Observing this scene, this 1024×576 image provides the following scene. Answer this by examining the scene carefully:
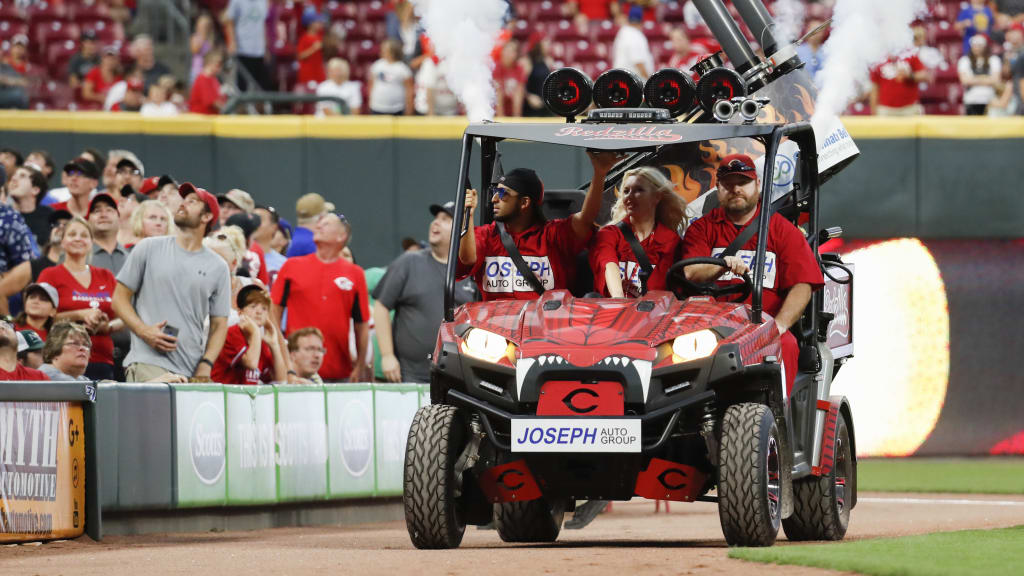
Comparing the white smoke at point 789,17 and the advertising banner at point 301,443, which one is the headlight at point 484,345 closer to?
the advertising banner at point 301,443

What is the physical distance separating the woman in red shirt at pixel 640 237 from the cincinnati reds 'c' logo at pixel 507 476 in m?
1.16

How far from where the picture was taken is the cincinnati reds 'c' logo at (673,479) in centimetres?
916

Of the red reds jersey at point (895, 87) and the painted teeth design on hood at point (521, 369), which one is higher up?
the red reds jersey at point (895, 87)

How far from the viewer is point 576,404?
8.91m

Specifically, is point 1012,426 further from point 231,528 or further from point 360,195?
point 231,528

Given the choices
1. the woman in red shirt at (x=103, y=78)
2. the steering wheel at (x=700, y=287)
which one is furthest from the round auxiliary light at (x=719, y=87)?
the woman in red shirt at (x=103, y=78)

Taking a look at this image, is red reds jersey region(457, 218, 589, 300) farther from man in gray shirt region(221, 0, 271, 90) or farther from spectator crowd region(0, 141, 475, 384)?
man in gray shirt region(221, 0, 271, 90)

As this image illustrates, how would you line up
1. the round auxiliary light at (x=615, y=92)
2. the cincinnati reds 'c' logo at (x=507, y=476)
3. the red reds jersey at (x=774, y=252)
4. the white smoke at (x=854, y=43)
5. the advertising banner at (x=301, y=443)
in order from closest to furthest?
the cincinnati reds 'c' logo at (x=507, y=476), the red reds jersey at (x=774, y=252), the round auxiliary light at (x=615, y=92), the white smoke at (x=854, y=43), the advertising banner at (x=301, y=443)

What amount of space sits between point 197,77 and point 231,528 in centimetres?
1002

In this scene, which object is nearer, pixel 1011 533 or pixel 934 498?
pixel 1011 533

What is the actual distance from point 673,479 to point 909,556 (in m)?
1.30

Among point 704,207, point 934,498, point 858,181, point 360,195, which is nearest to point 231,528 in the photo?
point 704,207

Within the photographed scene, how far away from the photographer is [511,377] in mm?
9031

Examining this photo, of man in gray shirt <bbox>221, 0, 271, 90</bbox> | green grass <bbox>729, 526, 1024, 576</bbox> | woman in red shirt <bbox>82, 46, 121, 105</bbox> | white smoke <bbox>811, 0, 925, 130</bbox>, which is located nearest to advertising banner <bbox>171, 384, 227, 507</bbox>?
green grass <bbox>729, 526, 1024, 576</bbox>
